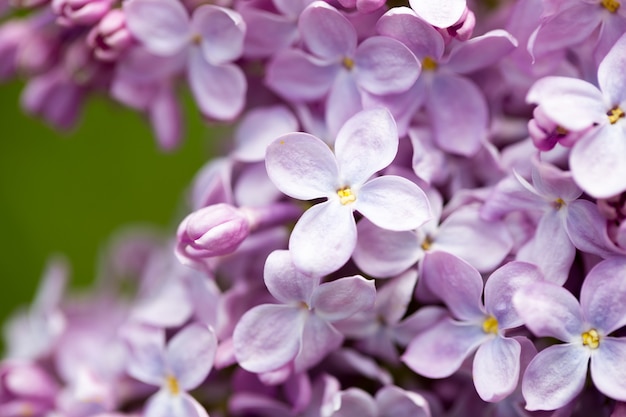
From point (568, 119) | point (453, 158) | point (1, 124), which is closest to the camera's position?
point (568, 119)

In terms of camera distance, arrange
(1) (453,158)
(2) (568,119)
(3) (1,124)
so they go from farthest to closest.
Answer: (3) (1,124), (1) (453,158), (2) (568,119)

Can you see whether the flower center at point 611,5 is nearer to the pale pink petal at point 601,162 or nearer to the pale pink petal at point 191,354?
the pale pink petal at point 601,162

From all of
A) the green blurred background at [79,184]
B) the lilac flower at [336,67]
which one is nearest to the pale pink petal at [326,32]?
the lilac flower at [336,67]

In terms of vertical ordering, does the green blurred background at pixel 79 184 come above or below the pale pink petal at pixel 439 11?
below

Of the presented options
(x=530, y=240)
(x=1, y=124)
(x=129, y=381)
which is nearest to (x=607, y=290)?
(x=530, y=240)

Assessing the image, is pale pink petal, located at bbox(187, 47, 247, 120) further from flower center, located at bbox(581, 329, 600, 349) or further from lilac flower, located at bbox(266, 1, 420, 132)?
flower center, located at bbox(581, 329, 600, 349)

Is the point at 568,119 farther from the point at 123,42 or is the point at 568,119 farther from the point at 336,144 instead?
the point at 123,42

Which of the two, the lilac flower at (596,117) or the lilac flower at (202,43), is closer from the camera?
the lilac flower at (596,117)
